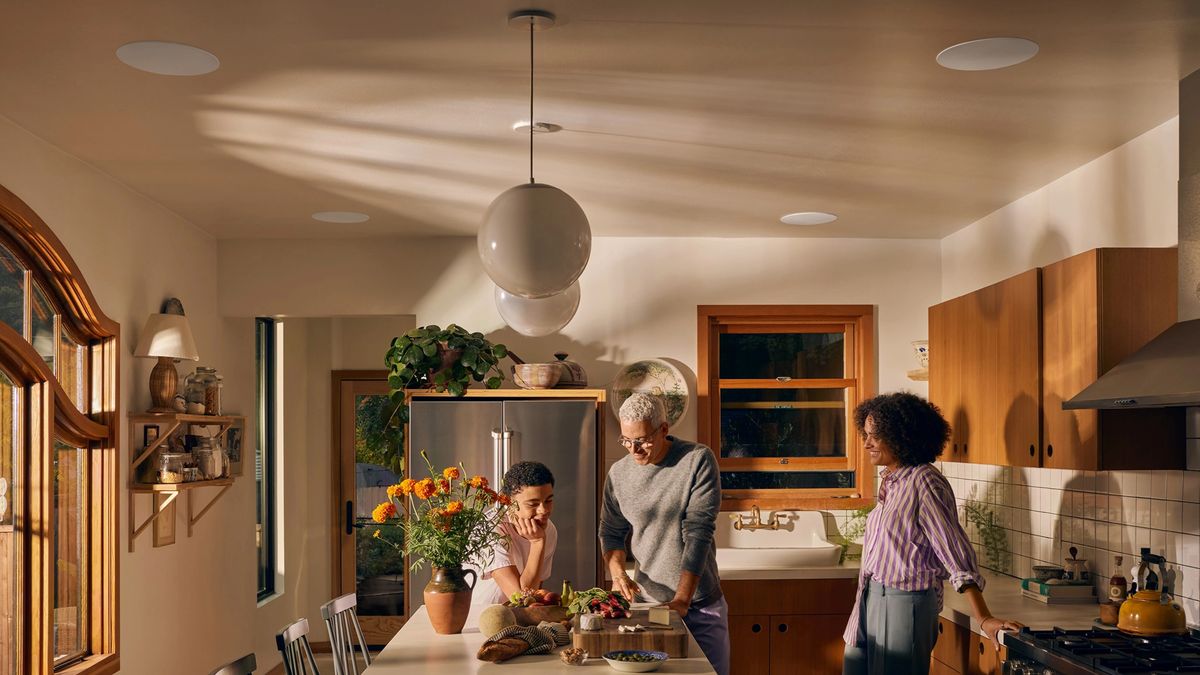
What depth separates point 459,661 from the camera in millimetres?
2900

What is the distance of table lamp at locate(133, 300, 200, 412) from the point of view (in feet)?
16.4

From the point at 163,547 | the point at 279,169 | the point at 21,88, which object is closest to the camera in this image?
the point at 21,88

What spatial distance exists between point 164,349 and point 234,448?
56.6 inches

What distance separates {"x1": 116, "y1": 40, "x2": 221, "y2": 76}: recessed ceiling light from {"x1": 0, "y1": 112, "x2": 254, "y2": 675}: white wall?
968 millimetres

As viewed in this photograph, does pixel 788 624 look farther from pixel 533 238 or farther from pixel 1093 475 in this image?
pixel 533 238

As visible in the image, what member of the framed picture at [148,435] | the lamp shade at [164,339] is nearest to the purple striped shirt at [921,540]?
the lamp shade at [164,339]

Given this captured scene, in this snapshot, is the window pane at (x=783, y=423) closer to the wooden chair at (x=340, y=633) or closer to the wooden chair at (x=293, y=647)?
the wooden chair at (x=340, y=633)

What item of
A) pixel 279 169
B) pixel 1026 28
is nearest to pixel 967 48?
pixel 1026 28

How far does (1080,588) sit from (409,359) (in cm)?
314

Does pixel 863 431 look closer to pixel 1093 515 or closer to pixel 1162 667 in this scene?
pixel 1093 515

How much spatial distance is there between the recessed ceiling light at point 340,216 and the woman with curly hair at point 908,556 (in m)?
2.75

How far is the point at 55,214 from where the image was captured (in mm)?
4215

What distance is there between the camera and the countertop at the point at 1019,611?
3.90 m

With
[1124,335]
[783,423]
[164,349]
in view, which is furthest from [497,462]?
[1124,335]
